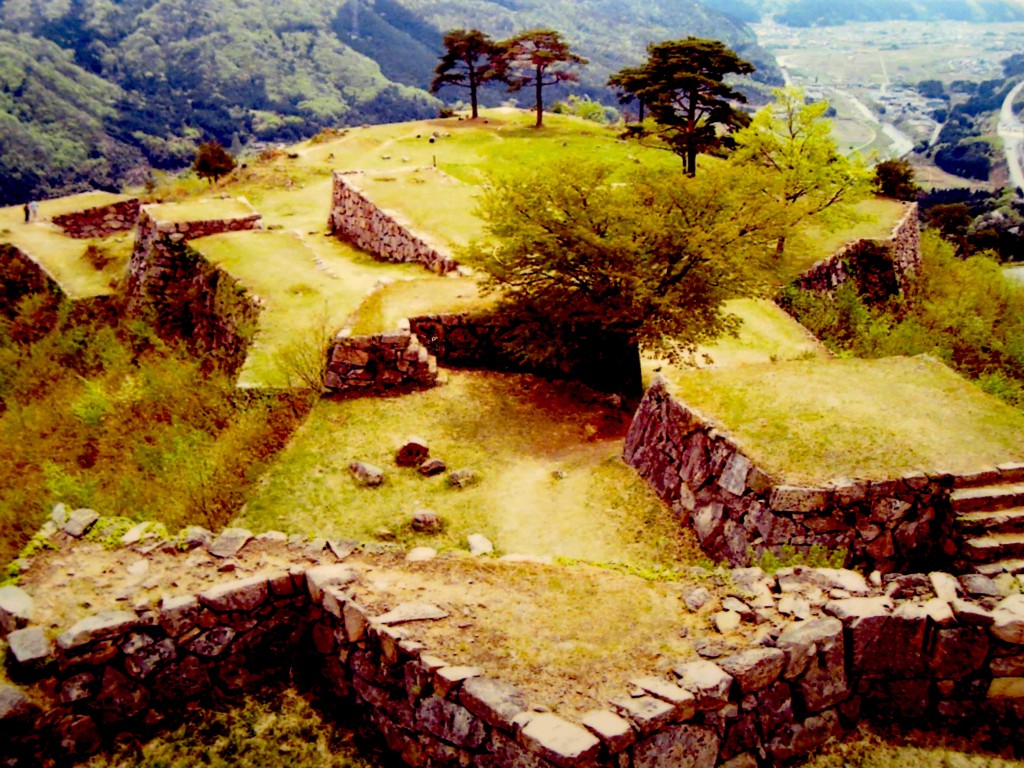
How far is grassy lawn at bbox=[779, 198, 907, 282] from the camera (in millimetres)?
22795

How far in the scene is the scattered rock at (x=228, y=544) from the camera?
6.77m

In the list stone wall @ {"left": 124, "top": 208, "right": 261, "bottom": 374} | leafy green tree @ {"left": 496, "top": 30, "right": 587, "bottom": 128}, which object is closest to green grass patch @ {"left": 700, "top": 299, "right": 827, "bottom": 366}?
stone wall @ {"left": 124, "top": 208, "right": 261, "bottom": 374}

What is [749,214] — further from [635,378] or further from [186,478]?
[186,478]

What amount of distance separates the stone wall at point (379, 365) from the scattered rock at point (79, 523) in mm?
6488

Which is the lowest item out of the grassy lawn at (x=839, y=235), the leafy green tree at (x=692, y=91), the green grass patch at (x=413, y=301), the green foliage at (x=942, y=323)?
the green foliage at (x=942, y=323)

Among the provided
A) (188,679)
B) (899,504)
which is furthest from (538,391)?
(188,679)

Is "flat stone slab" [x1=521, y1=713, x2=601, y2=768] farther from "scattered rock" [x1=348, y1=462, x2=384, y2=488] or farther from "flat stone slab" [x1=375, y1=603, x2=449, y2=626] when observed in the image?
"scattered rock" [x1=348, y1=462, x2=384, y2=488]

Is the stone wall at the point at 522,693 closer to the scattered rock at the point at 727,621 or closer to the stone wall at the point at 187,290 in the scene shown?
the scattered rock at the point at 727,621

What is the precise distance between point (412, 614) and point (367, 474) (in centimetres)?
526

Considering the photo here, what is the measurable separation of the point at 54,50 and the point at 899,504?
172 metres

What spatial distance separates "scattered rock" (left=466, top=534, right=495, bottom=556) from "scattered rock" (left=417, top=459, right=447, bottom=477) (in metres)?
2.20

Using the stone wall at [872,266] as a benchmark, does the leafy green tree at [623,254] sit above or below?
above

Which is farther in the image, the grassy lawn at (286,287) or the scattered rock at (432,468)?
the grassy lawn at (286,287)

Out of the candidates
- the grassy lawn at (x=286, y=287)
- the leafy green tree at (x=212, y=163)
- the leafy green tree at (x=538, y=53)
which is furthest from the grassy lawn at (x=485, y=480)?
the leafy green tree at (x=538, y=53)
